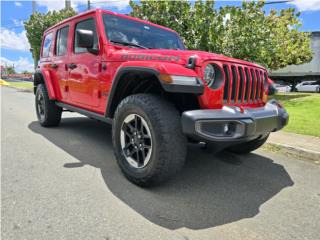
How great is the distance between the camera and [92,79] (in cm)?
377

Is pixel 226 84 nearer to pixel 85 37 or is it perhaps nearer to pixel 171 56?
pixel 171 56

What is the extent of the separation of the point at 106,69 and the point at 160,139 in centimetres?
144

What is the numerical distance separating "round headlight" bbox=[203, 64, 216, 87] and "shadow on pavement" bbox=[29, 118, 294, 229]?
757 millimetres

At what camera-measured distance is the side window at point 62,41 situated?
4.70 meters

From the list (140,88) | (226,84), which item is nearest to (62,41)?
(140,88)

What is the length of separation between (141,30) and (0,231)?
3.09 m

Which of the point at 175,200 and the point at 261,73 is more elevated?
the point at 261,73

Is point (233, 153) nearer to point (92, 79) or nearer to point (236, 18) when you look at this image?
point (92, 79)

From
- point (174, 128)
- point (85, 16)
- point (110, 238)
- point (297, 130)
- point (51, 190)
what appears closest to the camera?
point (110, 238)

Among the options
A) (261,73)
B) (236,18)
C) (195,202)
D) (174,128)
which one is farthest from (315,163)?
(236,18)

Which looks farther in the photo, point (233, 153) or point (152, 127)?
point (233, 153)

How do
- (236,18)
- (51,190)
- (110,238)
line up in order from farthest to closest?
(236,18) < (51,190) < (110,238)

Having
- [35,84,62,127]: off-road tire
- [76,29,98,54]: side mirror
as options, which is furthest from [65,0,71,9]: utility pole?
[76,29,98,54]: side mirror

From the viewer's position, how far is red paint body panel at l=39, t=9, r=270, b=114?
2588 mm
